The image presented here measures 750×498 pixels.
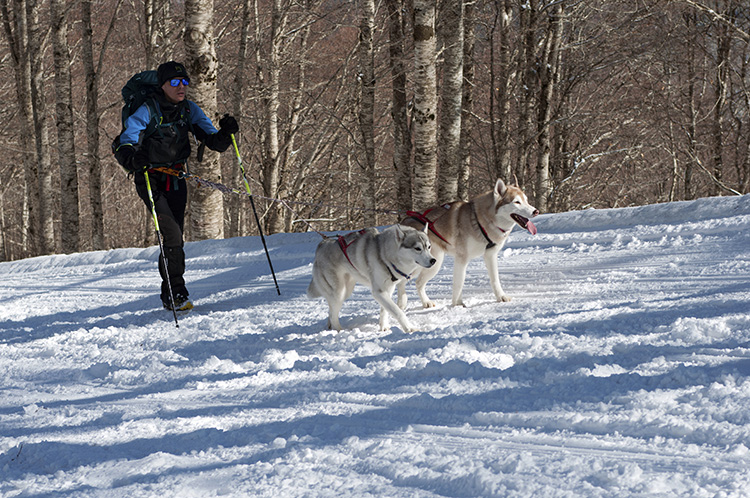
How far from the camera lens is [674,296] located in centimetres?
464

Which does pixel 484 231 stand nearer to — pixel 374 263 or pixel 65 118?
pixel 374 263

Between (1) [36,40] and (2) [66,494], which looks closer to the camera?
(2) [66,494]

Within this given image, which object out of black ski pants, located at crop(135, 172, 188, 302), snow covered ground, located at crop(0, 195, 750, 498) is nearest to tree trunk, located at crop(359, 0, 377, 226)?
black ski pants, located at crop(135, 172, 188, 302)

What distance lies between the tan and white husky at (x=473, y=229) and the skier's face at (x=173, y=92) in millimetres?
2495

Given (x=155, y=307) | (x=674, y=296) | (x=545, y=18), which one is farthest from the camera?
(x=545, y=18)

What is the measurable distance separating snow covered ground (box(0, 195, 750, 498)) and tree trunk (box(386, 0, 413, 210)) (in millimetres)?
6898

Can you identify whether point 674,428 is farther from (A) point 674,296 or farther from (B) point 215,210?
(B) point 215,210

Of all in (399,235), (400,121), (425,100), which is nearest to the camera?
(399,235)

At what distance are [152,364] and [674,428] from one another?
3305 mm

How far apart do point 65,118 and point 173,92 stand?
9447mm

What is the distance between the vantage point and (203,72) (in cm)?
862

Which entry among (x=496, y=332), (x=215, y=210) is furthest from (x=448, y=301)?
(x=215, y=210)

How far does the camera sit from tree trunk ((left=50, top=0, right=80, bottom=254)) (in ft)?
42.7

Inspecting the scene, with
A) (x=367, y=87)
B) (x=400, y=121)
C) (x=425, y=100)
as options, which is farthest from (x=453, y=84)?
(x=400, y=121)
